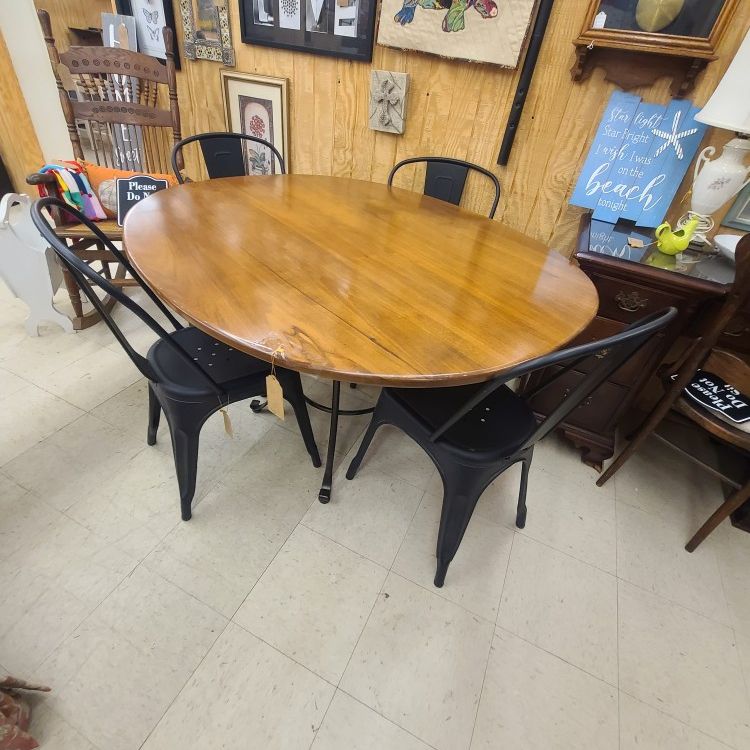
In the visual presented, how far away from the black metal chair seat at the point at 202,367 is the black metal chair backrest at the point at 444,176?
3.78 ft

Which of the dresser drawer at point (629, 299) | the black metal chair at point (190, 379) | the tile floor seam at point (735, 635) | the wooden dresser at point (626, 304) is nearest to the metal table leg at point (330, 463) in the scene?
the black metal chair at point (190, 379)

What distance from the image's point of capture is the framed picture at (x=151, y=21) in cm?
221

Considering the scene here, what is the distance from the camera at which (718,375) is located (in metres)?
1.46

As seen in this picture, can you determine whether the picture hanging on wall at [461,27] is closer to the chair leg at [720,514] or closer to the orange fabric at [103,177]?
the orange fabric at [103,177]

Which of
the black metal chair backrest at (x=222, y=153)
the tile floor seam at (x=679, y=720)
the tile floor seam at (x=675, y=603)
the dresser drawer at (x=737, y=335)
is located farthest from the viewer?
the black metal chair backrest at (x=222, y=153)

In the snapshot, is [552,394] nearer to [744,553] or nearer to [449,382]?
[744,553]

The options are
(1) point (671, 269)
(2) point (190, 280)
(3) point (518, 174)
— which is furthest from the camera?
(3) point (518, 174)

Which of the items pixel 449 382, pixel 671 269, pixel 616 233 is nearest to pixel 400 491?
pixel 449 382

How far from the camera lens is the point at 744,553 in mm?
1518

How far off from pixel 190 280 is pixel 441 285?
0.64 m

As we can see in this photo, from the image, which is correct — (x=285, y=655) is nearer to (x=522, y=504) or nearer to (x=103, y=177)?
(x=522, y=504)

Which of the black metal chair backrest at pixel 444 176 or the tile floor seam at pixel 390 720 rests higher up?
the black metal chair backrest at pixel 444 176

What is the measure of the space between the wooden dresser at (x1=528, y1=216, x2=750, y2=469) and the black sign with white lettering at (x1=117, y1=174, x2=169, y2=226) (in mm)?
1916

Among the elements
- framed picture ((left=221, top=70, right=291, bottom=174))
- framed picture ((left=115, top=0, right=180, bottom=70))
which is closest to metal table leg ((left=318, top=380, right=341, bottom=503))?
framed picture ((left=221, top=70, right=291, bottom=174))
